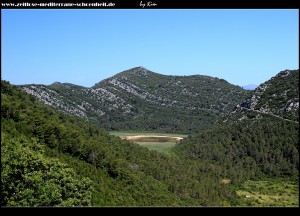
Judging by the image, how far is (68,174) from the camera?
28984mm

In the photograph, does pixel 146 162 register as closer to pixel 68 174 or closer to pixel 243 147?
pixel 243 147

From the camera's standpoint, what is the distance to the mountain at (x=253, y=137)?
182ft

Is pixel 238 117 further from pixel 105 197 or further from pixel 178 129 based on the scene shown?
pixel 178 129

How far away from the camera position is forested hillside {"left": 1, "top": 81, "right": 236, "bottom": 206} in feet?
73.1

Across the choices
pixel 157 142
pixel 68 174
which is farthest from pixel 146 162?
pixel 157 142

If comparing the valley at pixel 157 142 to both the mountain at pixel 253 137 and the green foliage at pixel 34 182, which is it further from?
the green foliage at pixel 34 182

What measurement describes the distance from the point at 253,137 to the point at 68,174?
47018 millimetres

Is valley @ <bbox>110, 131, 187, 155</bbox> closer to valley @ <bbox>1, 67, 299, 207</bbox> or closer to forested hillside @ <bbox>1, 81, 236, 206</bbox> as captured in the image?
valley @ <bbox>1, 67, 299, 207</bbox>

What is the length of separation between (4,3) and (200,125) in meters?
178

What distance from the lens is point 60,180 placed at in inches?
1032

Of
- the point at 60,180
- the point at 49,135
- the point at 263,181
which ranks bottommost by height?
the point at 263,181

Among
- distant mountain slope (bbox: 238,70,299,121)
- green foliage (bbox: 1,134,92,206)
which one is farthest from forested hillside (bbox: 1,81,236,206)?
distant mountain slope (bbox: 238,70,299,121)
